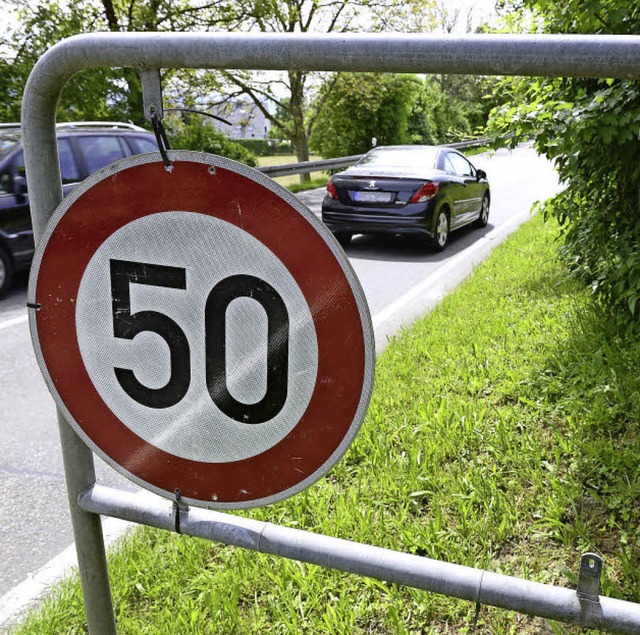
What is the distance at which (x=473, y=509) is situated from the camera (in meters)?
2.95

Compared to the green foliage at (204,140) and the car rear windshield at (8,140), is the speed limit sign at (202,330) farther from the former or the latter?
the green foliage at (204,140)

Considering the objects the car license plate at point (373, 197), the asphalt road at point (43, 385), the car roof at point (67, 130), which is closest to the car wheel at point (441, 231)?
the asphalt road at point (43, 385)

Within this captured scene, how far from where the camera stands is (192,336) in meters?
1.23

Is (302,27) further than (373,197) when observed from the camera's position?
Yes

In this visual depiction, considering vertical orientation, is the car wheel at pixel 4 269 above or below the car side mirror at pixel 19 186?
below

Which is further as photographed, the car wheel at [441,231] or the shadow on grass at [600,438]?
the car wheel at [441,231]

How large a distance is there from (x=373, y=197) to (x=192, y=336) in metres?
9.12

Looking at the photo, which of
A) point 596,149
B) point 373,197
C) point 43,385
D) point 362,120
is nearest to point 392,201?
point 373,197

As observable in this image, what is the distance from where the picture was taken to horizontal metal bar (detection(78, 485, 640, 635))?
1.16 meters

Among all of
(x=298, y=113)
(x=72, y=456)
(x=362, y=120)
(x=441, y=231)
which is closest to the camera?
(x=72, y=456)

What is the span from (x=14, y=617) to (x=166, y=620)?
68cm

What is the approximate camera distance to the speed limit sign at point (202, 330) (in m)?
1.13

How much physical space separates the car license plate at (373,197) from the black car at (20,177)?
349 centimetres

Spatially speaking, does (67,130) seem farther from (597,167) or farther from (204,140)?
(204,140)
